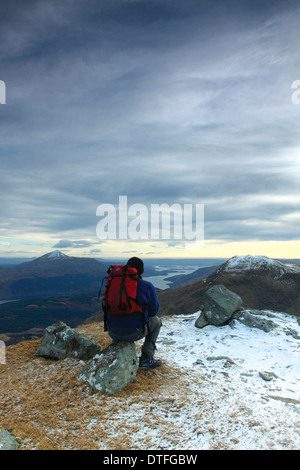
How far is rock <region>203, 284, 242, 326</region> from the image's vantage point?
714 inches

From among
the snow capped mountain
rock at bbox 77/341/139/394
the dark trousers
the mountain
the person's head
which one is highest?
the person's head

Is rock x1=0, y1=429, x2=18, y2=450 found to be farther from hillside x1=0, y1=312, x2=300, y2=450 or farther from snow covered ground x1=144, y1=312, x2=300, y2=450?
snow covered ground x1=144, y1=312, x2=300, y2=450

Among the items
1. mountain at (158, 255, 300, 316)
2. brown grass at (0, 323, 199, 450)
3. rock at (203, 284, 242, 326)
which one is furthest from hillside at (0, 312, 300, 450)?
mountain at (158, 255, 300, 316)

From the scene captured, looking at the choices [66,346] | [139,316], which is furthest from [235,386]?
[66,346]

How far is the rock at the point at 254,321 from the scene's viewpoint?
17.1 metres

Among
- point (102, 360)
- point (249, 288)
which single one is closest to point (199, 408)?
point (102, 360)

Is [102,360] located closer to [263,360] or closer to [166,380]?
[166,380]

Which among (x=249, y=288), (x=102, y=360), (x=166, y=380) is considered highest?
(x=102, y=360)

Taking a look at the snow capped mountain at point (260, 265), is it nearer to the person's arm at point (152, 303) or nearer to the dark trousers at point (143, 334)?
the dark trousers at point (143, 334)

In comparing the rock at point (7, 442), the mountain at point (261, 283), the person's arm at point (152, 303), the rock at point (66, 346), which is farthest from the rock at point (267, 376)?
the mountain at point (261, 283)

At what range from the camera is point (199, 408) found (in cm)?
771

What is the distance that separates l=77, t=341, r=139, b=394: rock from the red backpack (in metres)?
1.46

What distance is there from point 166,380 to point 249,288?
311 ft
